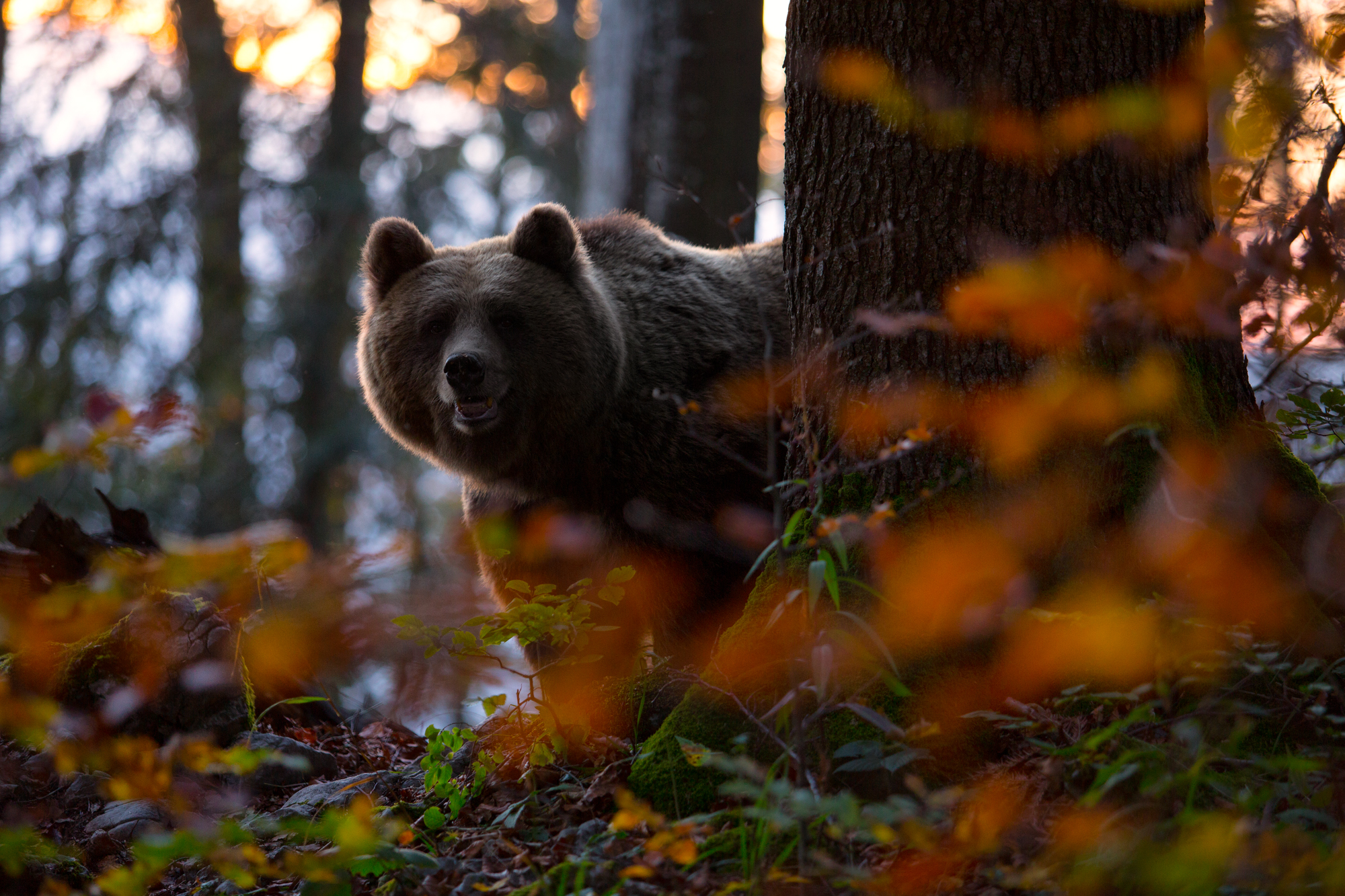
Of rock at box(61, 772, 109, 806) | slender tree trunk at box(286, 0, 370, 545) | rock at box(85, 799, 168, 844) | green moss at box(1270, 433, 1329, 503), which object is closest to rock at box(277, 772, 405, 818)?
rock at box(85, 799, 168, 844)

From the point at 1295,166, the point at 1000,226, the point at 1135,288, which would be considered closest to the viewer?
the point at 1135,288

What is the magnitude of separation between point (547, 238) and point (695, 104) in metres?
2.78

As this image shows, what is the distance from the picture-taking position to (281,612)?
10.4 ft

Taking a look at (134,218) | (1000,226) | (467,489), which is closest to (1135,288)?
(1000,226)

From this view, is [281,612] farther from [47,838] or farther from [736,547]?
[736,547]

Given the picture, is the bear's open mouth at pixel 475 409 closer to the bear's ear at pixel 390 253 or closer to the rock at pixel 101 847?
→ the bear's ear at pixel 390 253

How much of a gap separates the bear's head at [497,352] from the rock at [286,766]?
1.42 m

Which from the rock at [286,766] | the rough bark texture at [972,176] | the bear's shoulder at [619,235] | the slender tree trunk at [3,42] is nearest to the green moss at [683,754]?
the rough bark texture at [972,176]

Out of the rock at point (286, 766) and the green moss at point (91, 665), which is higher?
the green moss at point (91, 665)

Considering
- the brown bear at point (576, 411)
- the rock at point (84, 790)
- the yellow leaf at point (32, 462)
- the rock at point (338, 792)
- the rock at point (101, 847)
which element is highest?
the yellow leaf at point (32, 462)

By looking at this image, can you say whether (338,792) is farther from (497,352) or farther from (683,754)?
(497,352)

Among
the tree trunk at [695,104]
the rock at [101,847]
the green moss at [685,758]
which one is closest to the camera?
the green moss at [685,758]

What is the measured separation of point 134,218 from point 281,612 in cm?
1129

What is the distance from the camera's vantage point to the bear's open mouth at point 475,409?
4.43 metres
